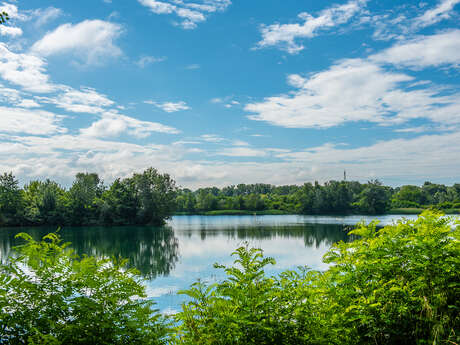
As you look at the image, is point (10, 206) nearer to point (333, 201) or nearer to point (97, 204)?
point (97, 204)

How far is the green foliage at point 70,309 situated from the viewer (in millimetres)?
2777

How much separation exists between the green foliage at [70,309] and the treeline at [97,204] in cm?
5904

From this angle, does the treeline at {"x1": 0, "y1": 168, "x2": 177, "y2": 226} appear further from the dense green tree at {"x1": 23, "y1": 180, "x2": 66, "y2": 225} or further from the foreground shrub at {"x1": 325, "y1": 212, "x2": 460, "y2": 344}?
the foreground shrub at {"x1": 325, "y1": 212, "x2": 460, "y2": 344}

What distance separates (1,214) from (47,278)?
213ft

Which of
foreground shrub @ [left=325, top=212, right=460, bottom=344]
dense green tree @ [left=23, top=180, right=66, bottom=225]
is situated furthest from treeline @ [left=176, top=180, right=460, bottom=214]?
foreground shrub @ [left=325, top=212, right=460, bottom=344]

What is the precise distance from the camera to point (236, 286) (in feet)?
10.9

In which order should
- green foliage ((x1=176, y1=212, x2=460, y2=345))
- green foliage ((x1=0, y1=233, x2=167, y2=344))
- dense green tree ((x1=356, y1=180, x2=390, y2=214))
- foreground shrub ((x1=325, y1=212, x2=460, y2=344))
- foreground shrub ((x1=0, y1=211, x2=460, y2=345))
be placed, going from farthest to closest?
dense green tree ((x1=356, y1=180, x2=390, y2=214)), foreground shrub ((x1=325, y1=212, x2=460, y2=344)), green foliage ((x1=176, y1=212, x2=460, y2=345)), foreground shrub ((x1=0, y1=211, x2=460, y2=345)), green foliage ((x1=0, y1=233, x2=167, y2=344))

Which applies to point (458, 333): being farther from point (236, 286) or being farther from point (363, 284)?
point (236, 286)

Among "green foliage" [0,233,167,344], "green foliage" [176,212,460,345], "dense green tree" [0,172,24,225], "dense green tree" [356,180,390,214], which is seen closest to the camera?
"green foliage" [0,233,167,344]

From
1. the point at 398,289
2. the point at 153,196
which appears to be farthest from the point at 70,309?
the point at 153,196

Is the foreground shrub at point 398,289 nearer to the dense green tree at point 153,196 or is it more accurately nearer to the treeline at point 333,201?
the dense green tree at point 153,196

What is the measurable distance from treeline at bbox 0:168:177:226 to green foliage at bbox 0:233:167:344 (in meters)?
59.0

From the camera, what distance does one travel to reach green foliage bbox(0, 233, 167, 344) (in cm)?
278

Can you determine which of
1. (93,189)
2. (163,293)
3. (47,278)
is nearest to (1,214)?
(93,189)
